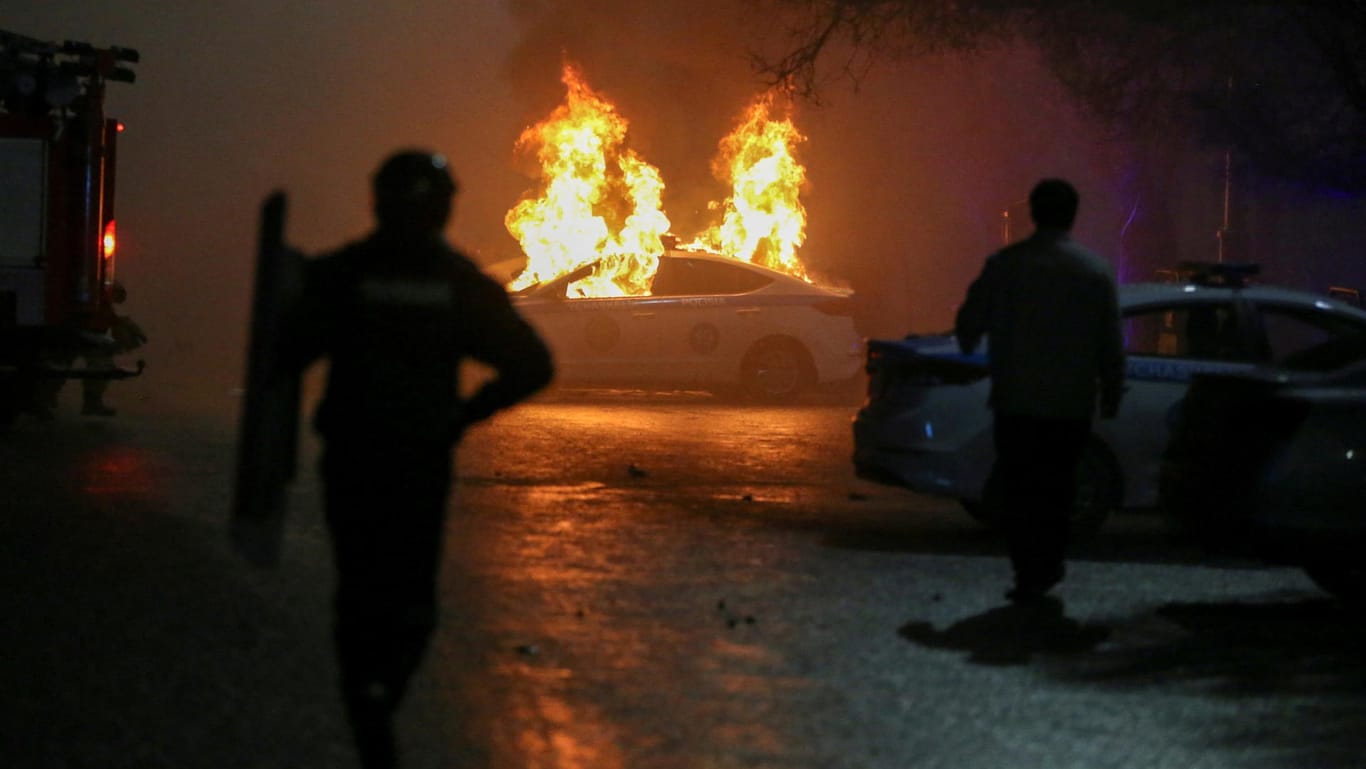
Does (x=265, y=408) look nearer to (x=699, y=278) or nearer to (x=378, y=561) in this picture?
(x=378, y=561)

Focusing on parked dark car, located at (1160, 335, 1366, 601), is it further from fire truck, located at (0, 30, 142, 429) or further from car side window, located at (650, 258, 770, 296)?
car side window, located at (650, 258, 770, 296)

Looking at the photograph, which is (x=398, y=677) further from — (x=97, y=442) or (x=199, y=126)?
(x=199, y=126)

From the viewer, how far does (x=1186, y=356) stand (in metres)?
9.66

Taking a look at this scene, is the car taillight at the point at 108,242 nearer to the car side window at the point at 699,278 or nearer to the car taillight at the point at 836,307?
the car side window at the point at 699,278

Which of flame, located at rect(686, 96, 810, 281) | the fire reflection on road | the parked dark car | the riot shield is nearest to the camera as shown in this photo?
the riot shield

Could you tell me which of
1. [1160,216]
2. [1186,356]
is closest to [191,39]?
[1160,216]

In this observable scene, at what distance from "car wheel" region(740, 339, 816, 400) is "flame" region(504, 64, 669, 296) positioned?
1.50m

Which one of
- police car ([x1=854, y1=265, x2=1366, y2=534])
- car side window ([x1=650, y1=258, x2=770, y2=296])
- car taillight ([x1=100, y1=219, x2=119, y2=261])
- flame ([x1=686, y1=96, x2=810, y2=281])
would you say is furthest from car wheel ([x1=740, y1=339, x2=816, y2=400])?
police car ([x1=854, y1=265, x2=1366, y2=534])

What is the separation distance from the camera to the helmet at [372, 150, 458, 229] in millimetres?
4340

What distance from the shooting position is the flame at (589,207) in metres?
19.6

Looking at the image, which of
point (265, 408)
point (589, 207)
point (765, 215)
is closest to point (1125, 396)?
point (265, 408)

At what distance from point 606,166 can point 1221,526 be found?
22.6 metres

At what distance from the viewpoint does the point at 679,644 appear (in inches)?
274

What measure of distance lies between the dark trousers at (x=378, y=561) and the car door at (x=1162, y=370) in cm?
549
